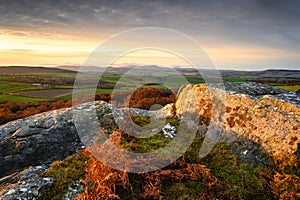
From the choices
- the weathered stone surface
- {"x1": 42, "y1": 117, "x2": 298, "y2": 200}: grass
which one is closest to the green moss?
{"x1": 42, "y1": 117, "x2": 298, "y2": 200}: grass

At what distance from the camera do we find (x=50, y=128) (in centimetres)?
857

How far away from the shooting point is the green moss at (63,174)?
17.7 feet

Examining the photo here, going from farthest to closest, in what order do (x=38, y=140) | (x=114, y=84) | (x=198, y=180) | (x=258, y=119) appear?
1. (x=114, y=84)
2. (x=38, y=140)
3. (x=258, y=119)
4. (x=198, y=180)

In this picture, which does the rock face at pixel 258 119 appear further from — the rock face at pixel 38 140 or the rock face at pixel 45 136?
the rock face at pixel 38 140

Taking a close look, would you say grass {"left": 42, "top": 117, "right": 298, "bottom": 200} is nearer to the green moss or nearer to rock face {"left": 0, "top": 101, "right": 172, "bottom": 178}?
the green moss

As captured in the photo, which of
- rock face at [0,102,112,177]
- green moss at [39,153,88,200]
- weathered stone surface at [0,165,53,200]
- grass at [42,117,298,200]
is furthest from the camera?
rock face at [0,102,112,177]

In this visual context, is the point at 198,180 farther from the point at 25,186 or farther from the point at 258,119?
the point at 25,186

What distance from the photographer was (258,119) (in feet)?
22.6

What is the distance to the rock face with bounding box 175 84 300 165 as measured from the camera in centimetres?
611

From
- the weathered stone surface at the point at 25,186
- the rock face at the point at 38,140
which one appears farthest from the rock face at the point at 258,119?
the weathered stone surface at the point at 25,186

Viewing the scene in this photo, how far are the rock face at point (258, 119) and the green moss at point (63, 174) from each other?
4371 mm

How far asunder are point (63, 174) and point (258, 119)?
5.62 meters

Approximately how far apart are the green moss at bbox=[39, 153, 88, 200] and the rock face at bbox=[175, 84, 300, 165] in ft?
14.3

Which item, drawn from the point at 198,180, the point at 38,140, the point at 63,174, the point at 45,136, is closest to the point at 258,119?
the point at 198,180
